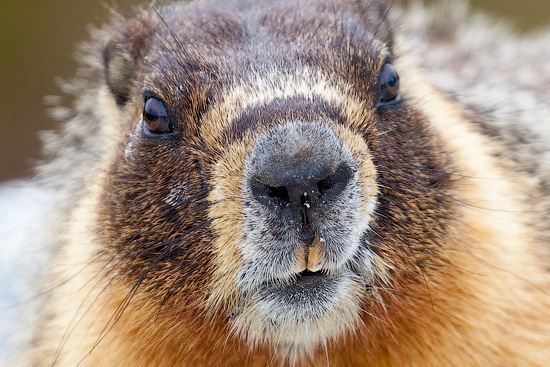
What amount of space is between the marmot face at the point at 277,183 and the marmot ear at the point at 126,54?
124mm

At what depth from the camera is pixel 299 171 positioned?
2.46 m

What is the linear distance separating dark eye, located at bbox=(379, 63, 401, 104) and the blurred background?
6.40 m

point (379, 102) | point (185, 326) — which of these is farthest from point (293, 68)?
point (185, 326)

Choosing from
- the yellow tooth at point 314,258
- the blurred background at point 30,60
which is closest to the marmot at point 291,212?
the yellow tooth at point 314,258

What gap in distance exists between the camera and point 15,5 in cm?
899

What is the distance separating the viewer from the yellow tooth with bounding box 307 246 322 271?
8.32ft

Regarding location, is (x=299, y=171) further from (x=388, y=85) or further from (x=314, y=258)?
(x=388, y=85)

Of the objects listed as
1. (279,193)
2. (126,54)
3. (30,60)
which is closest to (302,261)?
(279,193)

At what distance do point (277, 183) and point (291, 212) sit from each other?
4.1 inches

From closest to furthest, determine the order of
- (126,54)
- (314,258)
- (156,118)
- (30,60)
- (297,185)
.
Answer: (297,185) → (314,258) → (156,118) → (126,54) → (30,60)

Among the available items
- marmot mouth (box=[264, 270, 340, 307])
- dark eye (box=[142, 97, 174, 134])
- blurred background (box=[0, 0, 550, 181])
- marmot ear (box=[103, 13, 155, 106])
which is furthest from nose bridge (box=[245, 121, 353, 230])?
blurred background (box=[0, 0, 550, 181])

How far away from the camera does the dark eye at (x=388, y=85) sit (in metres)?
3.11

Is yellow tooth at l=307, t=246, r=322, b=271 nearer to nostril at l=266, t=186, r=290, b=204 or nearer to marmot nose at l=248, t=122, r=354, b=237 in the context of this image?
marmot nose at l=248, t=122, r=354, b=237

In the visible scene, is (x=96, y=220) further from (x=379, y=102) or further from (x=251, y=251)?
(x=379, y=102)
